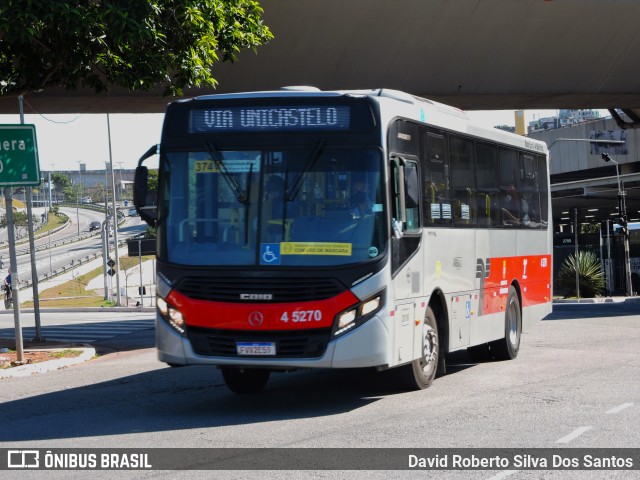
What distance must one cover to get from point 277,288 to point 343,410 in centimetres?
158

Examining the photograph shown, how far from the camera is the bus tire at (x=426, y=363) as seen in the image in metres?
12.7

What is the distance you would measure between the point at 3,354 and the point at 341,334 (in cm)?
1024

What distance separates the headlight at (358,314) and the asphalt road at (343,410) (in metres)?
0.92

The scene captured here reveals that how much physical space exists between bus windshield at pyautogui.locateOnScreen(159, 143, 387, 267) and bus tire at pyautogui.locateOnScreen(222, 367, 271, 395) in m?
2.13

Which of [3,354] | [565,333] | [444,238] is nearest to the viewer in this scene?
[444,238]

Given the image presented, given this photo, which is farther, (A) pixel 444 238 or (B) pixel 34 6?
(B) pixel 34 6

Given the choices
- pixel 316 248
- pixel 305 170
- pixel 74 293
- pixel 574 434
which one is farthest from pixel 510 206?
pixel 74 293

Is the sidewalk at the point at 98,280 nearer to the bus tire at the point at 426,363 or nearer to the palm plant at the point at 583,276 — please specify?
the palm plant at the point at 583,276

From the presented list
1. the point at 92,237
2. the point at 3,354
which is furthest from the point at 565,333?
the point at 92,237

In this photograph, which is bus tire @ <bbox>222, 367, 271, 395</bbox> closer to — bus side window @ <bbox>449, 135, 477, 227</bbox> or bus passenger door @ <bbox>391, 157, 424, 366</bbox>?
bus passenger door @ <bbox>391, 157, 424, 366</bbox>

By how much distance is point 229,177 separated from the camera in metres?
11.7

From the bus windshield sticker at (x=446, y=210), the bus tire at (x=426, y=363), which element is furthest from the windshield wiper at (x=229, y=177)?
the bus windshield sticker at (x=446, y=210)

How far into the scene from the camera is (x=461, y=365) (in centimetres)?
1650

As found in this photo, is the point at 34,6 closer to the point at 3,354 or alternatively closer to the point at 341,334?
the point at 3,354
